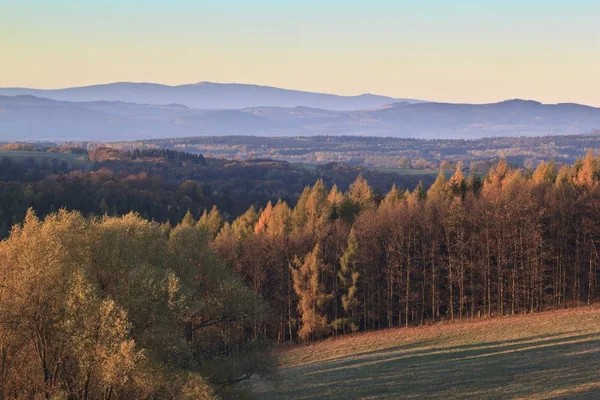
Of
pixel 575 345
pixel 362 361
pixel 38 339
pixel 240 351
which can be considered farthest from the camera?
pixel 362 361

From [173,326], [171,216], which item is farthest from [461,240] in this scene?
[171,216]

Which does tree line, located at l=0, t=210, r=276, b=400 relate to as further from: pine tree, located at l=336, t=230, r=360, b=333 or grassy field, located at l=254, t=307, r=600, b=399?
pine tree, located at l=336, t=230, r=360, b=333

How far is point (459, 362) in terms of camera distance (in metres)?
53.6

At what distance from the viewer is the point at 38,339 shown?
3434 centimetres

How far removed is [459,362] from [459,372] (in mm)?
3735

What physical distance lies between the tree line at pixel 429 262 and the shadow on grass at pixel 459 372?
16021 millimetres

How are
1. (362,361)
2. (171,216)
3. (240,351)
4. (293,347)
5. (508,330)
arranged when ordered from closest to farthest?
1. (240,351)
2. (362,361)
3. (508,330)
4. (293,347)
5. (171,216)

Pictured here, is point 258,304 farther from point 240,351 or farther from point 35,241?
point 35,241

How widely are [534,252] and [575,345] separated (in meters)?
23.0

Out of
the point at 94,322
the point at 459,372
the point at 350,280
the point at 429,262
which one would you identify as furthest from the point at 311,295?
the point at 94,322

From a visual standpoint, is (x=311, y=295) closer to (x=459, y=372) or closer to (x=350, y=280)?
(x=350, y=280)

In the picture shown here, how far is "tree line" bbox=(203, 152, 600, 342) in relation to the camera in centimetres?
7681

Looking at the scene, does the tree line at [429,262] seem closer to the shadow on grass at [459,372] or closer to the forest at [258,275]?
the forest at [258,275]

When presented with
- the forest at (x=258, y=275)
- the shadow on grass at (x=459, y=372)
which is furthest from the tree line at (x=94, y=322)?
the shadow on grass at (x=459, y=372)
